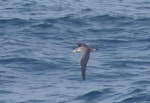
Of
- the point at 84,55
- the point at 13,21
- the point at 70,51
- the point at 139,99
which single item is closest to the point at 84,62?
the point at 84,55

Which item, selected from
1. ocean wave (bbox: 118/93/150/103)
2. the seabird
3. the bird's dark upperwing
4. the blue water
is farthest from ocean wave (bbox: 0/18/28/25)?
ocean wave (bbox: 118/93/150/103)

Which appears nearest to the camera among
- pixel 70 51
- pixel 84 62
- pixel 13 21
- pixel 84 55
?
pixel 84 62

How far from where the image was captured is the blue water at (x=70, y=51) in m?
21.0

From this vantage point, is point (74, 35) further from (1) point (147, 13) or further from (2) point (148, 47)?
(1) point (147, 13)

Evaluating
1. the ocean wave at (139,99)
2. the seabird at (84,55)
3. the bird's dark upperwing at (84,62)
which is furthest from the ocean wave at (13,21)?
the ocean wave at (139,99)

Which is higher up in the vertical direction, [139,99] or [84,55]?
[84,55]

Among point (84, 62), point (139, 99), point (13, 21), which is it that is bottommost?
point (139, 99)

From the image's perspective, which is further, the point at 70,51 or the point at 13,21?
the point at 13,21

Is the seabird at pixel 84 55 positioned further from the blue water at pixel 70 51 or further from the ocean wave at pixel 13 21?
the ocean wave at pixel 13 21

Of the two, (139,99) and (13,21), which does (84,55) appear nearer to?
(139,99)

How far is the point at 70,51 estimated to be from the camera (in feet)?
81.8

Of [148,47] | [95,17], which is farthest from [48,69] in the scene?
[95,17]

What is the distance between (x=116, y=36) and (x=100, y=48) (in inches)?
65.3

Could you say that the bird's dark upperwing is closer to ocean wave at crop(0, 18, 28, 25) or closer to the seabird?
the seabird
